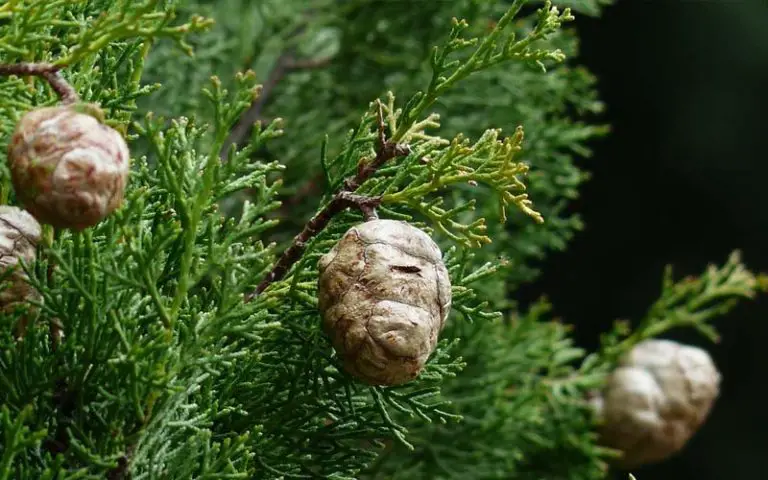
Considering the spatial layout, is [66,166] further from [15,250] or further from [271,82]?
[271,82]

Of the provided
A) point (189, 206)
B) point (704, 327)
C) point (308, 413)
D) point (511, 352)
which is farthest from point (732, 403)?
point (189, 206)

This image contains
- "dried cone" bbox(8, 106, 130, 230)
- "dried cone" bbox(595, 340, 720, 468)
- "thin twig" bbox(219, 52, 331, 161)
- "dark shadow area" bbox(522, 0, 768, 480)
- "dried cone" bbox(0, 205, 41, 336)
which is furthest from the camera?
"dark shadow area" bbox(522, 0, 768, 480)

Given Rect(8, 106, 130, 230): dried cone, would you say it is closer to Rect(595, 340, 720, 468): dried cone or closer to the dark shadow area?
Rect(595, 340, 720, 468): dried cone

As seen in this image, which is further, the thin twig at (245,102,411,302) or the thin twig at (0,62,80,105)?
the thin twig at (245,102,411,302)

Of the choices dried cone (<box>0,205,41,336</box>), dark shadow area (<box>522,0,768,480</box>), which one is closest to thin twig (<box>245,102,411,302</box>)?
dried cone (<box>0,205,41,336</box>)

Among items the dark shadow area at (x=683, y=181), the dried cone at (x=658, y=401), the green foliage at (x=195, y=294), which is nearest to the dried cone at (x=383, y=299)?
the green foliage at (x=195, y=294)

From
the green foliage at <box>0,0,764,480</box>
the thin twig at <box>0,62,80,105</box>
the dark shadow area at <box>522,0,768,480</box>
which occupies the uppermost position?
the thin twig at <box>0,62,80,105</box>

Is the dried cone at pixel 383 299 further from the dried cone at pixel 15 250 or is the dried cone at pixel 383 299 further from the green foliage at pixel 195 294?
the dried cone at pixel 15 250

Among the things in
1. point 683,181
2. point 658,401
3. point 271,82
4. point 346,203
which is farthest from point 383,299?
point 683,181
